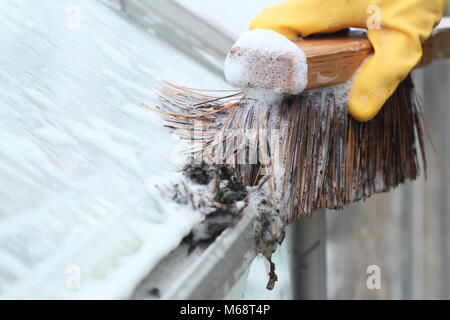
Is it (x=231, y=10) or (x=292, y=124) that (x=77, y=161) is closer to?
(x=292, y=124)

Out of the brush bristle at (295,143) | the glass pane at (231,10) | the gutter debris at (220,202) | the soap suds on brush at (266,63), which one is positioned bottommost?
the gutter debris at (220,202)

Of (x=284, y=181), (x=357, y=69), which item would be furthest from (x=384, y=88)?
(x=284, y=181)

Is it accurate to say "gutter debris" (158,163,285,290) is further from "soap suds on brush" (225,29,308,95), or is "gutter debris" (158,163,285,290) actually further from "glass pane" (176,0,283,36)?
"glass pane" (176,0,283,36)

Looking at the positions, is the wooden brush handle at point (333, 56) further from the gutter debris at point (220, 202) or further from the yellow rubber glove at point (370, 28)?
the gutter debris at point (220, 202)

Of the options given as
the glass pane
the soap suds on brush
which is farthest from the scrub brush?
the glass pane

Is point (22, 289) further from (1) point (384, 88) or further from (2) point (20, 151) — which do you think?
(1) point (384, 88)

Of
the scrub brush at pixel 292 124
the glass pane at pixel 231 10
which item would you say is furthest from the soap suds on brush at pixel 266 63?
the glass pane at pixel 231 10

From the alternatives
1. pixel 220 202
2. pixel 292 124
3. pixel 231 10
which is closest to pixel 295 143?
pixel 292 124

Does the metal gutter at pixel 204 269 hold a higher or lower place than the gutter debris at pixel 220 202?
lower
